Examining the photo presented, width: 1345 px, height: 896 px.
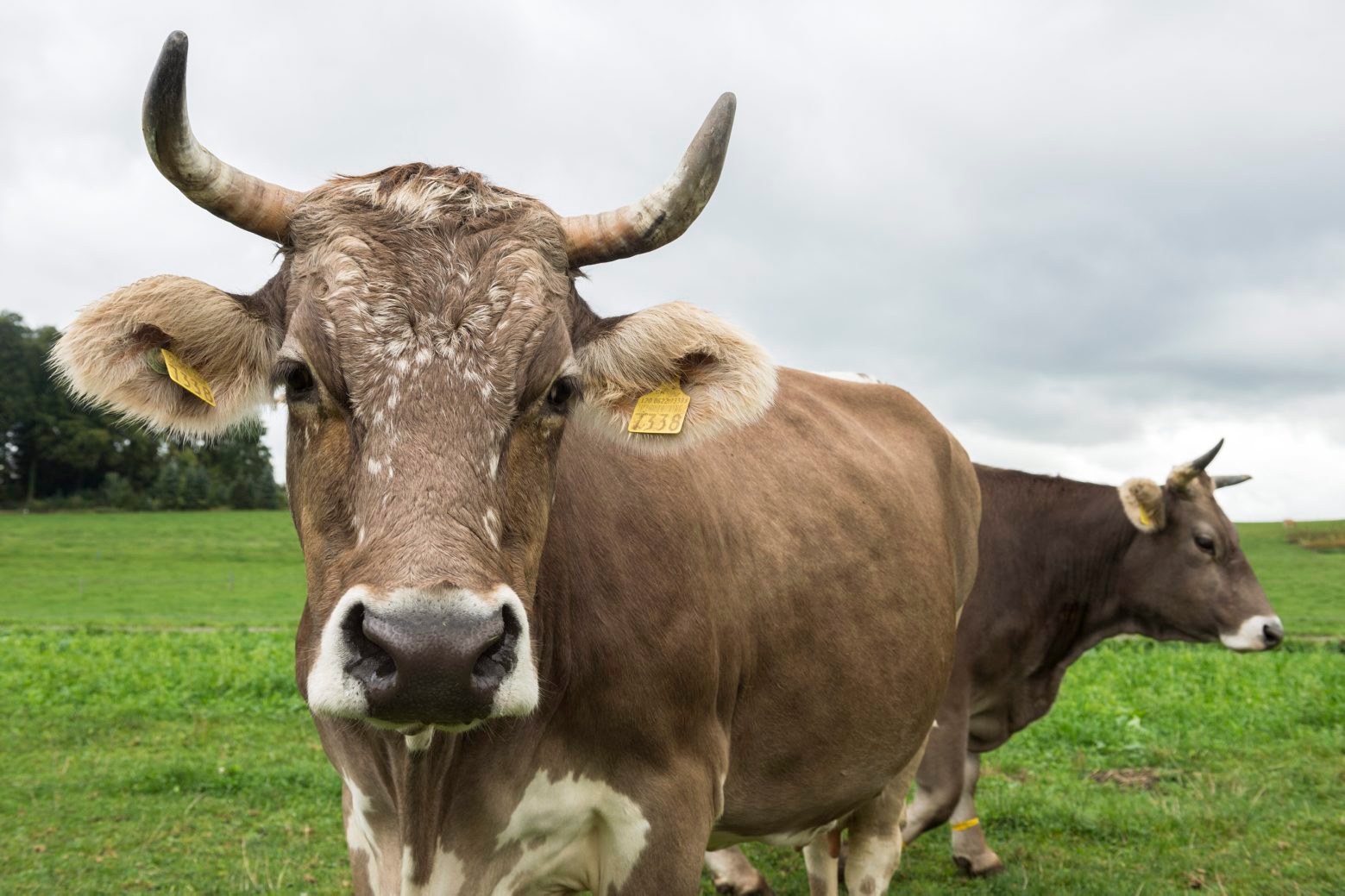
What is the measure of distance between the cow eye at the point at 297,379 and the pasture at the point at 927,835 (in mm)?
4336

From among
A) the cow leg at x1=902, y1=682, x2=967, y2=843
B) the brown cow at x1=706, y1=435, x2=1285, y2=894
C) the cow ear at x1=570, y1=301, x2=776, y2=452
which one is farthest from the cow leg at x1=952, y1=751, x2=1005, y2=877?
the cow ear at x1=570, y1=301, x2=776, y2=452

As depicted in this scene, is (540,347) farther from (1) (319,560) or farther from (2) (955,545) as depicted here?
(2) (955,545)

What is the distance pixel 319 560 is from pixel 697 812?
4.58 ft

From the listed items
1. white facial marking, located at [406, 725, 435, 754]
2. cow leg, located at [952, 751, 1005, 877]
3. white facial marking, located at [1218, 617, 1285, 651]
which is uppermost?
white facial marking, located at [406, 725, 435, 754]

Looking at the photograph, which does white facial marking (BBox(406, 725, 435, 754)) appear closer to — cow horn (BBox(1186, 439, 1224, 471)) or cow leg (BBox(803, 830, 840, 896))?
cow leg (BBox(803, 830, 840, 896))

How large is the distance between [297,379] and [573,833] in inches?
61.2

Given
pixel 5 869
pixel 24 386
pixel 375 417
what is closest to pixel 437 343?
pixel 375 417

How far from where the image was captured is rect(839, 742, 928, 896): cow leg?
18.3ft

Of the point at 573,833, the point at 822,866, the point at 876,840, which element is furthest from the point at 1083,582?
the point at 573,833

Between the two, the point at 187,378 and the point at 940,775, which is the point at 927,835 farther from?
the point at 187,378

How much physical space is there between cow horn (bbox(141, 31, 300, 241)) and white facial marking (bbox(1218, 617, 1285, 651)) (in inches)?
349

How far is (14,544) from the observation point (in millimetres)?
51375

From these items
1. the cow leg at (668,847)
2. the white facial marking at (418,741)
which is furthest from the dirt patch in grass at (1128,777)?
the white facial marking at (418,741)

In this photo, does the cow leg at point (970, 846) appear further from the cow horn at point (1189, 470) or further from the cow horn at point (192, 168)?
the cow horn at point (192, 168)
